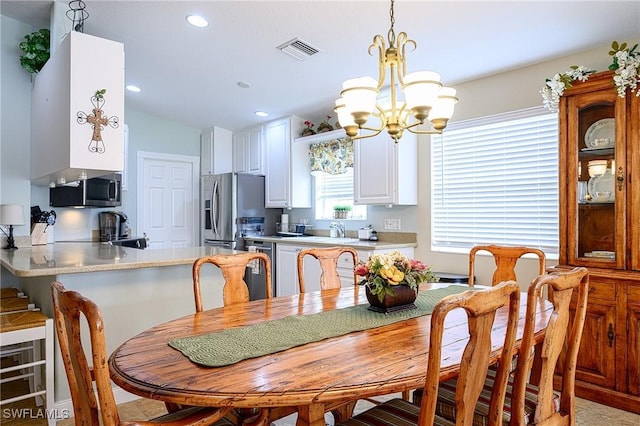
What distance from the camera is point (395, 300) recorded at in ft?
5.92

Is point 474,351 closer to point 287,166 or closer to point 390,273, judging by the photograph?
point 390,273

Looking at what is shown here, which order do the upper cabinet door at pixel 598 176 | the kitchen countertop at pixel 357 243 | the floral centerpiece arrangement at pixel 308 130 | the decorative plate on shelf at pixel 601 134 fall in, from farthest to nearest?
the floral centerpiece arrangement at pixel 308 130
the kitchen countertop at pixel 357 243
the decorative plate on shelf at pixel 601 134
the upper cabinet door at pixel 598 176

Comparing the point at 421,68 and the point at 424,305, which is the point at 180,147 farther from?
the point at 424,305

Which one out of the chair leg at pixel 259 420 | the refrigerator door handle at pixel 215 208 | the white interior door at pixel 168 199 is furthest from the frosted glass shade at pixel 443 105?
the white interior door at pixel 168 199

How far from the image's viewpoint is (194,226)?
634 cm

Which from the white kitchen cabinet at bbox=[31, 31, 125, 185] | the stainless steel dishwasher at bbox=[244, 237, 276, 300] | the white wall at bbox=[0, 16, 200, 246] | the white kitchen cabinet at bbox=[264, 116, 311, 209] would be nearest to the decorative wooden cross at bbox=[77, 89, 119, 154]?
the white kitchen cabinet at bbox=[31, 31, 125, 185]

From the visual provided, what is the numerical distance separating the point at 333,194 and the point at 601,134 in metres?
3.03

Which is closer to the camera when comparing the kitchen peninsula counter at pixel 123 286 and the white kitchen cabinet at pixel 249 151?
the kitchen peninsula counter at pixel 123 286

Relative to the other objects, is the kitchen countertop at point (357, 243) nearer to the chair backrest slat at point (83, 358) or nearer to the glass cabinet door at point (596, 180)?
the glass cabinet door at point (596, 180)

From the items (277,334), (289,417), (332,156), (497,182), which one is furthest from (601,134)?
(332,156)

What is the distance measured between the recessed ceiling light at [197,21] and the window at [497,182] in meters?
2.30

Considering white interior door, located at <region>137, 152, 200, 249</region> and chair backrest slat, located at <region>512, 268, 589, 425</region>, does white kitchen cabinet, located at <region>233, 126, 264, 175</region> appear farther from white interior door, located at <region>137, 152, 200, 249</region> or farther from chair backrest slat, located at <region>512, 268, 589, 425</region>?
chair backrest slat, located at <region>512, 268, 589, 425</region>

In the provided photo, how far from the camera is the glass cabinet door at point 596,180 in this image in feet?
8.41

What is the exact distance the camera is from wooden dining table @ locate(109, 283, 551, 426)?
103 cm
